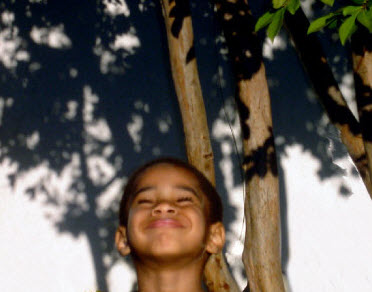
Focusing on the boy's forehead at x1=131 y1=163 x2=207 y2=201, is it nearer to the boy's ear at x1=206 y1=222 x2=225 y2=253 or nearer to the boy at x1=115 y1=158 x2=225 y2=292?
the boy at x1=115 y1=158 x2=225 y2=292

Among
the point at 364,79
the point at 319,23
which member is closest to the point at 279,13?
the point at 319,23

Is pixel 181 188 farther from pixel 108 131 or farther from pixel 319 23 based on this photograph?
pixel 108 131

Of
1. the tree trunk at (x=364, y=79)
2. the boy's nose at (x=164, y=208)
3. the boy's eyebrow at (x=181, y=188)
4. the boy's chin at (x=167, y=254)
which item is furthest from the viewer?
→ the tree trunk at (x=364, y=79)

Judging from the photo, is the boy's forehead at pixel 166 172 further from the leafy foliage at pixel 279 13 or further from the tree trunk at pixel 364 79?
the tree trunk at pixel 364 79

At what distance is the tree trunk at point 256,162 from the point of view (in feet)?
10.8

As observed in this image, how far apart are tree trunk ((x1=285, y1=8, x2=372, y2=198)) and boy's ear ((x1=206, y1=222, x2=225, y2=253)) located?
1.14 metres

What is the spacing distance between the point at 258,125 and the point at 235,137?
6.79 ft

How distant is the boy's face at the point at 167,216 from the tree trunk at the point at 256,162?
0.92m

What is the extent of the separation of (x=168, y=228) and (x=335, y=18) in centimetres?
123

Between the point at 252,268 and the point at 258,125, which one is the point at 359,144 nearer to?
the point at 258,125

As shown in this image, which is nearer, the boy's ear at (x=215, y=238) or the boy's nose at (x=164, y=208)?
the boy's nose at (x=164, y=208)

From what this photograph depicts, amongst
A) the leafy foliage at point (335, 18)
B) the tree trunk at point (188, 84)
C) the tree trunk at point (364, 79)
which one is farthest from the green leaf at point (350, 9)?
the tree trunk at point (188, 84)

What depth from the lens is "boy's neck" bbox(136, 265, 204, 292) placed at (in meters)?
2.18

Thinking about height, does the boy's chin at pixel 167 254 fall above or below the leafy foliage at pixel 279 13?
below
